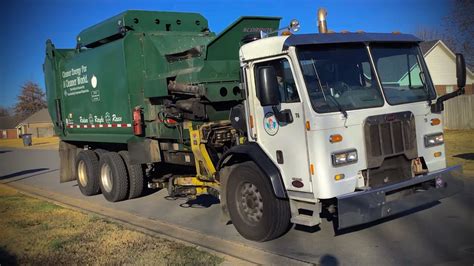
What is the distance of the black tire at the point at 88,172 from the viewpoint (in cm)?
1068

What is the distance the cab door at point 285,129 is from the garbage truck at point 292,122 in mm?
13

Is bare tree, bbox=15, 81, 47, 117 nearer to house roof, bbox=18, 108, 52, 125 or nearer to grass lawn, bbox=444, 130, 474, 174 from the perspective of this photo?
house roof, bbox=18, 108, 52, 125

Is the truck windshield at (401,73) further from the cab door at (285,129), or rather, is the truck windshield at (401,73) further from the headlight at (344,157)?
the cab door at (285,129)

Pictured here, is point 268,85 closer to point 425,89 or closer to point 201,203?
point 425,89

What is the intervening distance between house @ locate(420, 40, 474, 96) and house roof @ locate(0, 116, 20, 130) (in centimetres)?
7867

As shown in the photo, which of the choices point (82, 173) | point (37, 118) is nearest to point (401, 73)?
point (82, 173)

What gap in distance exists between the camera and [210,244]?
6.17 m

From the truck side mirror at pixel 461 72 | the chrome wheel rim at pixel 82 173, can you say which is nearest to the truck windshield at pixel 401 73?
the truck side mirror at pixel 461 72

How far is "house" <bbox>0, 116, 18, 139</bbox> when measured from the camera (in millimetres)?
81738

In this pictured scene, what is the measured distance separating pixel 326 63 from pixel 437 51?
3312cm

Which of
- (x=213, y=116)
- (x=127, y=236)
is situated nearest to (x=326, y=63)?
(x=213, y=116)

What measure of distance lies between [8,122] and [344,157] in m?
97.9

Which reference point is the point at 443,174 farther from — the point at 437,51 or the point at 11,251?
the point at 437,51

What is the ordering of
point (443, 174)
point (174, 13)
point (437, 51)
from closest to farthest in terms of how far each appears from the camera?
point (443, 174), point (174, 13), point (437, 51)
